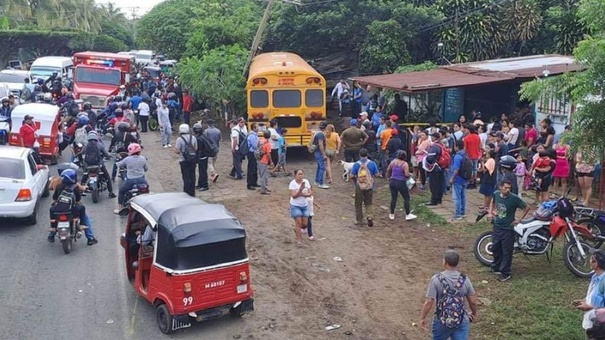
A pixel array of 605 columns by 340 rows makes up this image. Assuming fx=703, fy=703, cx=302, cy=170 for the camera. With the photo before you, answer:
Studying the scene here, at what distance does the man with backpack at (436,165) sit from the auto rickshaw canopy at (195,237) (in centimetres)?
638

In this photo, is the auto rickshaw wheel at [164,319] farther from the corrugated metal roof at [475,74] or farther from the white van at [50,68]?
the white van at [50,68]

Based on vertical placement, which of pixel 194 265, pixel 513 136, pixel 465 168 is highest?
pixel 513 136

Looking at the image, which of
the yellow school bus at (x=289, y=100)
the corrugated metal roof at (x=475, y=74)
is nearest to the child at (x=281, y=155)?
the yellow school bus at (x=289, y=100)

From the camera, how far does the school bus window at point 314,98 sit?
20719 mm

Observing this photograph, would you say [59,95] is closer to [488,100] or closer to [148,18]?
[148,18]

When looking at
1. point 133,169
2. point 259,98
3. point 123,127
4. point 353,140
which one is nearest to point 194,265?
point 133,169

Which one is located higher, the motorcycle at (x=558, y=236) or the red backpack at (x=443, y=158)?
the red backpack at (x=443, y=158)

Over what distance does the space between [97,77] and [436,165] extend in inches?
754

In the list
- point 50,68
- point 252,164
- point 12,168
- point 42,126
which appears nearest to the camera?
point 12,168

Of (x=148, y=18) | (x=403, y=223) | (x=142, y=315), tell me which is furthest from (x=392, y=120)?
(x=148, y=18)

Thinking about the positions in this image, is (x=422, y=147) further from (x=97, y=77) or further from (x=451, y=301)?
(x=97, y=77)

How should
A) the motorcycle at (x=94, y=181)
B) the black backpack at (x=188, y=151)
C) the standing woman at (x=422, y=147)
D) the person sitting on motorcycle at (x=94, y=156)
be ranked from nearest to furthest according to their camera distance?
the black backpack at (x=188, y=151) → the motorcycle at (x=94, y=181) → the person sitting on motorcycle at (x=94, y=156) → the standing woman at (x=422, y=147)

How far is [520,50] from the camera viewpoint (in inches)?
1171

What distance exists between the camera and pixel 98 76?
29688 mm
